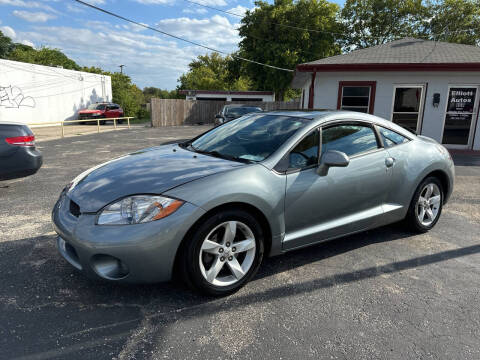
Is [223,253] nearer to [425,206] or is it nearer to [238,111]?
[425,206]

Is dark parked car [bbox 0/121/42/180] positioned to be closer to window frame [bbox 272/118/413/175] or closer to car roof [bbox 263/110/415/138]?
car roof [bbox 263/110/415/138]

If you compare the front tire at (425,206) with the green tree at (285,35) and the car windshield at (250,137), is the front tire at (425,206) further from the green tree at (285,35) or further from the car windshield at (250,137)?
the green tree at (285,35)

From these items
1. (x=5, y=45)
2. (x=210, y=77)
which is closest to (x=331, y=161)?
(x=5, y=45)

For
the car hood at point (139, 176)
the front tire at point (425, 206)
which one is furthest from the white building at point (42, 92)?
the front tire at point (425, 206)

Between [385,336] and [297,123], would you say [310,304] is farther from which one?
[297,123]

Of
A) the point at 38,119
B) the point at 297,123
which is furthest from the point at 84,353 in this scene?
the point at 38,119

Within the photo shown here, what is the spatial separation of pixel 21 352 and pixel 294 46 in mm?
37615

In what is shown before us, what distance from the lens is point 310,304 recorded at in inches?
107

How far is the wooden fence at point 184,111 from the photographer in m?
25.2

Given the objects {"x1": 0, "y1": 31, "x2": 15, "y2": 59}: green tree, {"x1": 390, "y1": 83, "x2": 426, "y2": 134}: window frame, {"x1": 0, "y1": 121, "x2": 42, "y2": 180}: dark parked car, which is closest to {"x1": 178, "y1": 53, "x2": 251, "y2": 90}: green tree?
{"x1": 0, "y1": 31, "x2": 15, "y2": 59}: green tree

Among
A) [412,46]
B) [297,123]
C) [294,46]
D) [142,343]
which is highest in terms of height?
[294,46]

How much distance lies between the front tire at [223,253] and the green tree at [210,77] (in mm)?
41999

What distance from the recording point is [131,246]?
7.79 feet

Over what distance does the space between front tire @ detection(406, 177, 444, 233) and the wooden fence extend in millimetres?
19631
